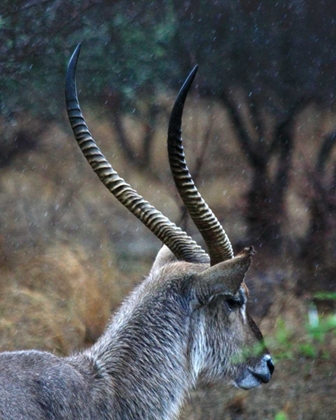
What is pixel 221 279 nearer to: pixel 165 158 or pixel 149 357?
pixel 149 357

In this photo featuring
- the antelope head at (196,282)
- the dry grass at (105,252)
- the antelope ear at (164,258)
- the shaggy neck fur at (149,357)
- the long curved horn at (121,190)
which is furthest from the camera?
the dry grass at (105,252)

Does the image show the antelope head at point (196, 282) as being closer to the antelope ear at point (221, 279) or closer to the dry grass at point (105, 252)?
the antelope ear at point (221, 279)

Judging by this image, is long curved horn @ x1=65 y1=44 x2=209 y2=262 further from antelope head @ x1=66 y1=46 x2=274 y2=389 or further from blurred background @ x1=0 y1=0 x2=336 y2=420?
blurred background @ x1=0 y1=0 x2=336 y2=420

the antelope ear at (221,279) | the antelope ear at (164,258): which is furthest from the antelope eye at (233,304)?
the antelope ear at (164,258)

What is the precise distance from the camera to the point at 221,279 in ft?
14.0

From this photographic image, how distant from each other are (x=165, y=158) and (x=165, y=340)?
291 centimetres

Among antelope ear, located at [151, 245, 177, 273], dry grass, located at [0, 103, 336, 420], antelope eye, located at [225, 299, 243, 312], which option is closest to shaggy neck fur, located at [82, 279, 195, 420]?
antelope eye, located at [225, 299, 243, 312]

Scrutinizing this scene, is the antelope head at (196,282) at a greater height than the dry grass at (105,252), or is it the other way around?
the antelope head at (196,282)

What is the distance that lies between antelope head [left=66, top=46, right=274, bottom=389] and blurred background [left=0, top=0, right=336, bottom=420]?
2.11 m

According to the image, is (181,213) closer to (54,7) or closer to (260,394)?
(260,394)

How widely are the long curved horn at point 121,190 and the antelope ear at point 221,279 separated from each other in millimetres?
320

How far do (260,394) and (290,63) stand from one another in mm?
2756

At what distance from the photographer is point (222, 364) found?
4652mm

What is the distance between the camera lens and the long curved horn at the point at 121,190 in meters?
4.55
